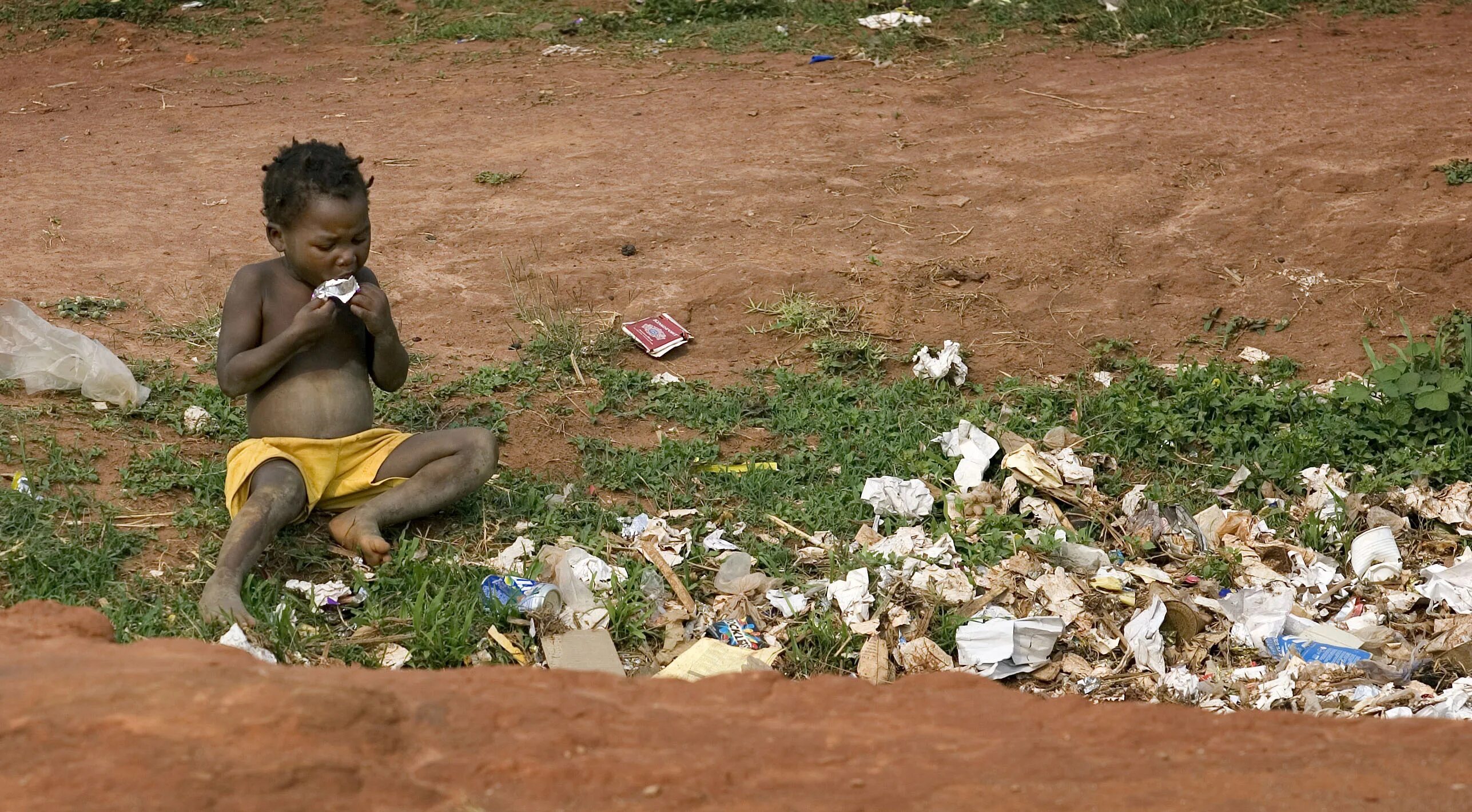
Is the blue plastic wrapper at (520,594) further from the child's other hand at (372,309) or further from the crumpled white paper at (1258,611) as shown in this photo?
the crumpled white paper at (1258,611)

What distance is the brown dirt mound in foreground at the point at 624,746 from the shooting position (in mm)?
1600

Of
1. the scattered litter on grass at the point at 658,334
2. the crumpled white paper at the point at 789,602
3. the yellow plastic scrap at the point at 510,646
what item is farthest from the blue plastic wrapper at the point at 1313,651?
the scattered litter on grass at the point at 658,334

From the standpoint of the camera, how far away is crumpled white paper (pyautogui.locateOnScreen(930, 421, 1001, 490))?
4180 millimetres

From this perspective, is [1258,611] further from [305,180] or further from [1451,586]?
[305,180]

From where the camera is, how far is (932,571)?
371 cm

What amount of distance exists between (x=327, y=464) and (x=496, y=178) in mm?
3420

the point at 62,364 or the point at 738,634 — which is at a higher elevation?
the point at 62,364

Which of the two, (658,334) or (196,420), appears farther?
(658,334)

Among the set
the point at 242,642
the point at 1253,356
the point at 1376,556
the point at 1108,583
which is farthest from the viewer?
the point at 1253,356

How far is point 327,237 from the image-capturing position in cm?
355

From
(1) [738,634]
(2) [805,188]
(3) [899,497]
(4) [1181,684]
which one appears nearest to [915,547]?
(3) [899,497]

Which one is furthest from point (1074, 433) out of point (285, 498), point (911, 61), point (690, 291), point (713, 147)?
point (911, 61)

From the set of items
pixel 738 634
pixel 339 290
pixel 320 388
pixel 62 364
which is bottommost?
pixel 738 634

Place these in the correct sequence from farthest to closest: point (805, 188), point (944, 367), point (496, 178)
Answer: point (496, 178)
point (805, 188)
point (944, 367)
